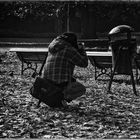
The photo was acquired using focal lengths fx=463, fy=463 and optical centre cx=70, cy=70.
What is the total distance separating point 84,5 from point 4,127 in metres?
21.9

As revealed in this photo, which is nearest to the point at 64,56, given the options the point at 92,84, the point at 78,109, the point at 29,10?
the point at 78,109

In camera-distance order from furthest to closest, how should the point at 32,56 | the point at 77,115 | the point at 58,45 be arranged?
1. the point at 32,56
2. the point at 58,45
3. the point at 77,115

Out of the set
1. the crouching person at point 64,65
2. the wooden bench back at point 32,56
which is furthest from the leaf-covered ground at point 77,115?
the wooden bench back at point 32,56

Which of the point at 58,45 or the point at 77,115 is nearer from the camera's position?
the point at 77,115

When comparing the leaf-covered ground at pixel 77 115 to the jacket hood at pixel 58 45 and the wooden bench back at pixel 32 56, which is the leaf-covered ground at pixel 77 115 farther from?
the wooden bench back at pixel 32 56

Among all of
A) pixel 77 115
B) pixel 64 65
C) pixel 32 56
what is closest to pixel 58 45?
pixel 64 65

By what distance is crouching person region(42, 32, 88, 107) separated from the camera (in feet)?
25.3

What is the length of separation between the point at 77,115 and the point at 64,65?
908 mm

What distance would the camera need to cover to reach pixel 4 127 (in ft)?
21.1

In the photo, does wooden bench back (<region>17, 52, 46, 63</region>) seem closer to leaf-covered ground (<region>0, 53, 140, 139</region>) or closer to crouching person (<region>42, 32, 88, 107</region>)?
leaf-covered ground (<region>0, 53, 140, 139</region>)

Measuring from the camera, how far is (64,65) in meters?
7.74

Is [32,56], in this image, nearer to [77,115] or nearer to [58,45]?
[58,45]

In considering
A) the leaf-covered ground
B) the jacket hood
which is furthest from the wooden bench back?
the jacket hood

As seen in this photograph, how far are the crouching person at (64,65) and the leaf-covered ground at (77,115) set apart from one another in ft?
0.94
